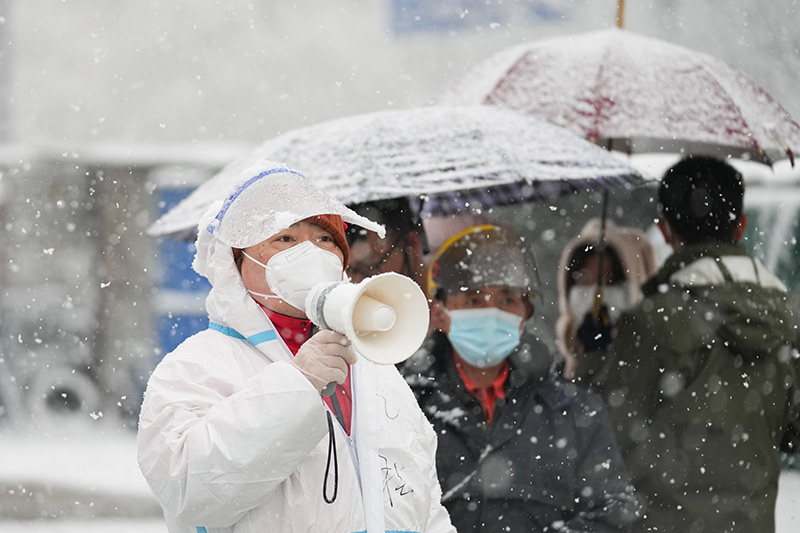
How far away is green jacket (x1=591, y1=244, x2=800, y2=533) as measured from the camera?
11.5 feet

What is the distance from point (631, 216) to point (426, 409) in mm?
4647

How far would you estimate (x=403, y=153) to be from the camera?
3283mm

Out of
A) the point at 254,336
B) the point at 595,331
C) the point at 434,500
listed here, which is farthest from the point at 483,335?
the point at 595,331

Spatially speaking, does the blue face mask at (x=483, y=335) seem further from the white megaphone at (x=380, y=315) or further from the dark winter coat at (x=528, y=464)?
the white megaphone at (x=380, y=315)

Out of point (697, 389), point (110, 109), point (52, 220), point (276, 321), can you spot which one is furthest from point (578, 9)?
point (276, 321)

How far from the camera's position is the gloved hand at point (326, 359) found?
1.85 m

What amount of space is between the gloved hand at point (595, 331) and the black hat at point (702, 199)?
1.31 metres

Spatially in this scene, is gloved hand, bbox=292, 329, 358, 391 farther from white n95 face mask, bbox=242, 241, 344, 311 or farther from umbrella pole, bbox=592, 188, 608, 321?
umbrella pole, bbox=592, 188, 608, 321

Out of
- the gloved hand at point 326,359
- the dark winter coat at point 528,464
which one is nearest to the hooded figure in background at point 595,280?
the dark winter coat at point 528,464

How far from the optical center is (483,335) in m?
3.29

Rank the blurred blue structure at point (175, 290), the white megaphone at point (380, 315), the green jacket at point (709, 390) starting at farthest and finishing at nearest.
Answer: the blurred blue structure at point (175, 290) → the green jacket at point (709, 390) → the white megaphone at point (380, 315)

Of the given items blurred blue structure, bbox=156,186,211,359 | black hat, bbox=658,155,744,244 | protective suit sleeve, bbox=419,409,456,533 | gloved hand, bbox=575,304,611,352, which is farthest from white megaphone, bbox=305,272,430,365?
blurred blue structure, bbox=156,186,211,359

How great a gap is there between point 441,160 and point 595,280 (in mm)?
2368

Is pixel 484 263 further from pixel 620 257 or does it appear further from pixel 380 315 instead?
pixel 620 257
